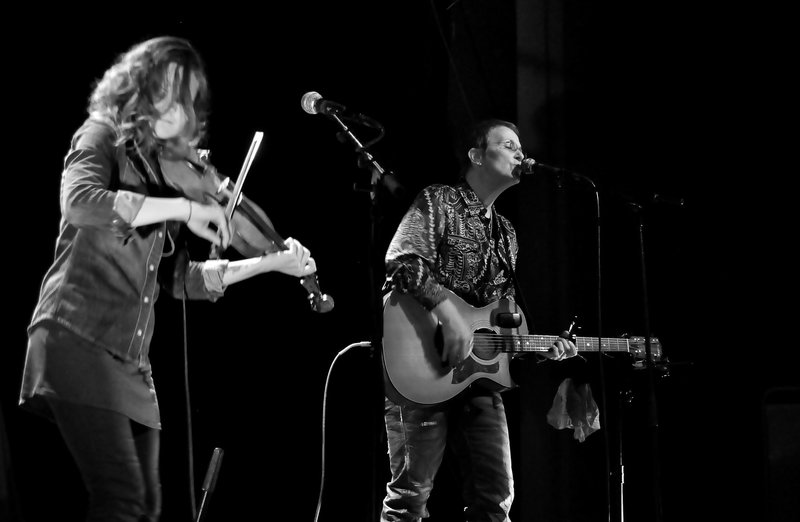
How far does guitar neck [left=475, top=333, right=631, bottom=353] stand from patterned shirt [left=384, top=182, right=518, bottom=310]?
186mm

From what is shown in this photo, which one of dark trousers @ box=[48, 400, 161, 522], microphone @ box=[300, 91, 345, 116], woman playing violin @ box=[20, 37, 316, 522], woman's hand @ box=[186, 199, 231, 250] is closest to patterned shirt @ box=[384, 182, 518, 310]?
microphone @ box=[300, 91, 345, 116]

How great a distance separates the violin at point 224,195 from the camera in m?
2.01

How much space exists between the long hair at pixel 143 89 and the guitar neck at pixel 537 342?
173 centimetres

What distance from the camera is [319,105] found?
2.59m

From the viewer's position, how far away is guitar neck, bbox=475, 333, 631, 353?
3.21 meters

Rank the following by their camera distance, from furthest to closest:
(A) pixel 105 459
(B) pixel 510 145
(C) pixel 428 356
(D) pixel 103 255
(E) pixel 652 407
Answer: (B) pixel 510 145 < (E) pixel 652 407 < (C) pixel 428 356 < (D) pixel 103 255 < (A) pixel 105 459

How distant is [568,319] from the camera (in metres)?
4.50

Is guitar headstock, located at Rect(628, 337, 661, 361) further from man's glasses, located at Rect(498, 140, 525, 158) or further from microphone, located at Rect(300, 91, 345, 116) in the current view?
microphone, located at Rect(300, 91, 345, 116)

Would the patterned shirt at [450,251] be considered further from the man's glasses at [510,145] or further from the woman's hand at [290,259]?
the woman's hand at [290,259]

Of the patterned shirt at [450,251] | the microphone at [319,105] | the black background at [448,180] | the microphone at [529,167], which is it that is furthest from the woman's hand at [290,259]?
the microphone at [529,167]

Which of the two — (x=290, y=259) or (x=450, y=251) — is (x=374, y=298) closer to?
(x=290, y=259)

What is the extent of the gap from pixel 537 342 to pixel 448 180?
1498mm

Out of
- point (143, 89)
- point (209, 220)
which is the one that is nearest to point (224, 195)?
point (209, 220)

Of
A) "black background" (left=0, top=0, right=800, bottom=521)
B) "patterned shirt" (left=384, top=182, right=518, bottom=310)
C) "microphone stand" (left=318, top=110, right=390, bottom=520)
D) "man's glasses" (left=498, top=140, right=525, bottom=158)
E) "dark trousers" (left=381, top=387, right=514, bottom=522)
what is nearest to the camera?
"microphone stand" (left=318, top=110, right=390, bottom=520)
